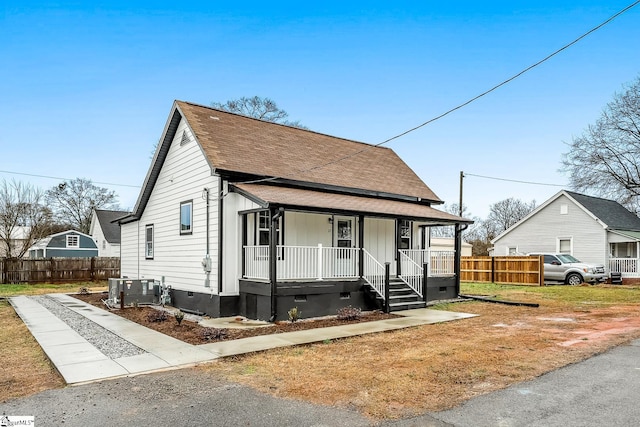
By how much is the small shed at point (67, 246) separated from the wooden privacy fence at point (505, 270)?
33.8 m

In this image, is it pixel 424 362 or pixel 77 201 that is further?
pixel 77 201

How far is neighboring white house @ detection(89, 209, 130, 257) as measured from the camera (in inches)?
1540

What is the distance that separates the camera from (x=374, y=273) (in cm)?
1395

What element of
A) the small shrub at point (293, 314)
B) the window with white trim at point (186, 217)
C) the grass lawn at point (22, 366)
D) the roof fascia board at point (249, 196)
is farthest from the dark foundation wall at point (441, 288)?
the grass lawn at point (22, 366)

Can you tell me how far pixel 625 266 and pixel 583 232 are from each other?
289 centimetres

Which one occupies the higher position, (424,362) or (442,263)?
(442,263)

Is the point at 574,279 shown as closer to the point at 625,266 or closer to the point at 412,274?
the point at 625,266

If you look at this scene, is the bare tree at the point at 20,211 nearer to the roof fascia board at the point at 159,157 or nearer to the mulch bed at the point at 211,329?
the roof fascia board at the point at 159,157

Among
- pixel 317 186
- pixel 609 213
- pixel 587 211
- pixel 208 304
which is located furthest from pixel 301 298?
pixel 609 213

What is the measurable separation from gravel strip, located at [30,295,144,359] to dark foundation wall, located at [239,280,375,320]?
3.49 m

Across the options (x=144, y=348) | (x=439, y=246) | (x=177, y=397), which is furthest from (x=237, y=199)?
(x=439, y=246)

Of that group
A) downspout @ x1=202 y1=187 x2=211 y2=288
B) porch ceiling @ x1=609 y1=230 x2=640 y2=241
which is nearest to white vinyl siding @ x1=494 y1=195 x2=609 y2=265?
porch ceiling @ x1=609 y1=230 x2=640 y2=241

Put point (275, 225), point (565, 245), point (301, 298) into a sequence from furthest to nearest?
1. point (565, 245)
2. point (301, 298)
3. point (275, 225)

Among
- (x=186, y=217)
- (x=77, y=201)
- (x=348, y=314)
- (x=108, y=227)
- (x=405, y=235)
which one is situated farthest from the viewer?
(x=77, y=201)
